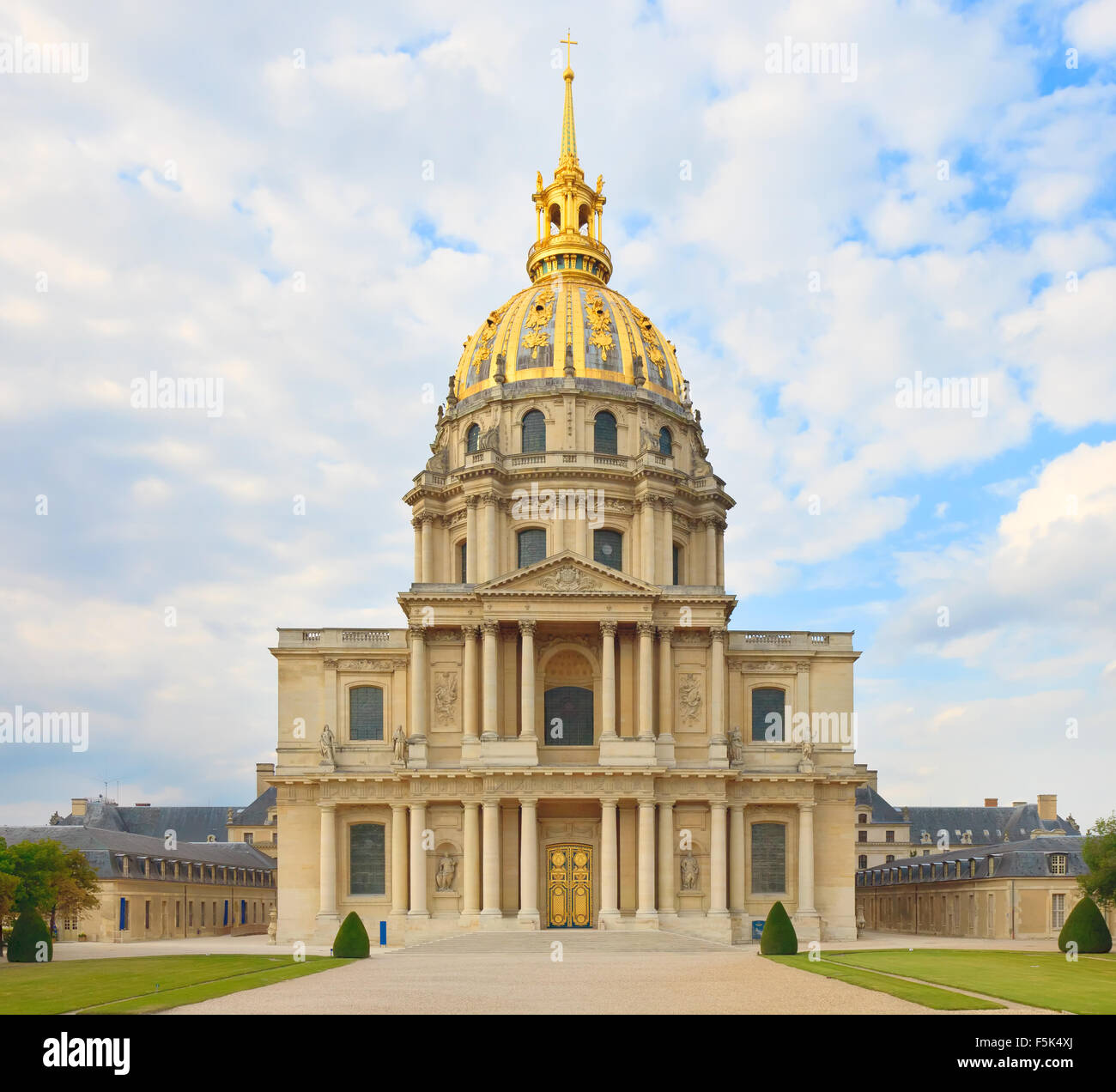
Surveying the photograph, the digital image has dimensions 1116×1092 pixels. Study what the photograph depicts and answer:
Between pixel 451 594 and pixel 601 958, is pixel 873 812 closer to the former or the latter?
pixel 451 594

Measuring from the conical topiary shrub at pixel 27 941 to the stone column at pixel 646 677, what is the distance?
26.9 metres

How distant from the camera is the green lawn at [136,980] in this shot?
25.0m

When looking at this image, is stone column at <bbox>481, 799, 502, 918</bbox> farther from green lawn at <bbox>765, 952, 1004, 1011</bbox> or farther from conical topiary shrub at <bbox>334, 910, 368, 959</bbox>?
green lawn at <bbox>765, 952, 1004, 1011</bbox>

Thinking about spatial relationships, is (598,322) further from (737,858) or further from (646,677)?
(737,858)

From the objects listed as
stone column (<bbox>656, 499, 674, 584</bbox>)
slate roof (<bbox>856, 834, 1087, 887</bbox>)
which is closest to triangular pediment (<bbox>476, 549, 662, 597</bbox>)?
stone column (<bbox>656, 499, 674, 584</bbox>)

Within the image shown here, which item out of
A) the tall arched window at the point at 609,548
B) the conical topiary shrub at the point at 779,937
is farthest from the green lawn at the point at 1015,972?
the tall arched window at the point at 609,548

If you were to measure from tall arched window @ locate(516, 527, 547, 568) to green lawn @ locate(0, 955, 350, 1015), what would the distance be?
29.6 m

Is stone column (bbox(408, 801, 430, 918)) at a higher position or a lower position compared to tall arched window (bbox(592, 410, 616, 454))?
lower

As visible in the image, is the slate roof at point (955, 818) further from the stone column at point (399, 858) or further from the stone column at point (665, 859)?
the stone column at point (399, 858)

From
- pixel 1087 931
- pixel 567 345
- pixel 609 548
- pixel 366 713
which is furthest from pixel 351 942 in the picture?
pixel 567 345

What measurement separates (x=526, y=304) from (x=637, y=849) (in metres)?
34.5

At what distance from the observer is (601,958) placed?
43.1 m

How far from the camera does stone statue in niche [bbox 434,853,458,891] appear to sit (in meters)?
58.2

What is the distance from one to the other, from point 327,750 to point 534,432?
72.4 ft
